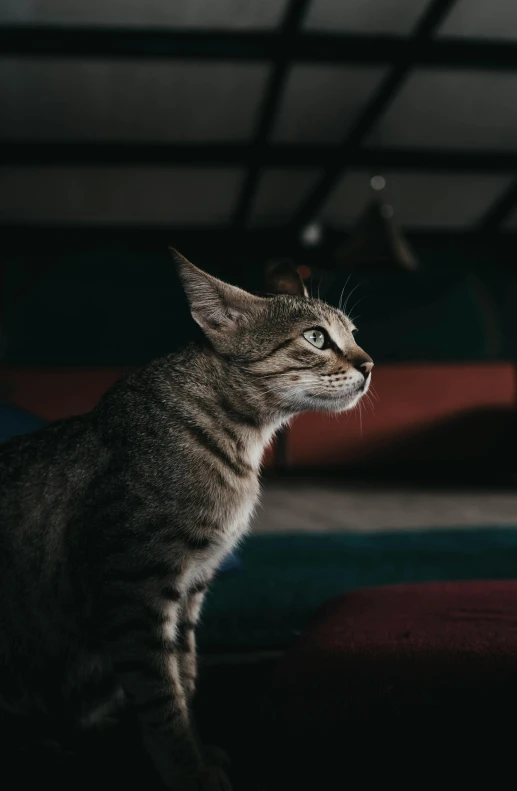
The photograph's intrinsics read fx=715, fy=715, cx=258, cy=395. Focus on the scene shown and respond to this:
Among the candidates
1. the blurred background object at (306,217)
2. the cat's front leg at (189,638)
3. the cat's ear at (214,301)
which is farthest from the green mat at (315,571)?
the cat's ear at (214,301)

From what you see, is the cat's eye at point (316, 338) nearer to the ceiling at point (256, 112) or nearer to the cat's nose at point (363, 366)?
the cat's nose at point (363, 366)

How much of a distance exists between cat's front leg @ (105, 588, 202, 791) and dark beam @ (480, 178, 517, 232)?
7.53 metres

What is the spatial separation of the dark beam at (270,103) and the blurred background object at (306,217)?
0.02m

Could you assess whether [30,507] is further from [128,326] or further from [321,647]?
[128,326]

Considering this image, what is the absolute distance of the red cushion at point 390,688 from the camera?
2.51 ft

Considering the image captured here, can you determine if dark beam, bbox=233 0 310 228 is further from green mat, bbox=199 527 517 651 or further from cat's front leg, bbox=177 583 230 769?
cat's front leg, bbox=177 583 230 769

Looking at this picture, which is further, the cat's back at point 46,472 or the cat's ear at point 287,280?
the cat's ear at point 287,280

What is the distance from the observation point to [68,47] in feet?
16.3

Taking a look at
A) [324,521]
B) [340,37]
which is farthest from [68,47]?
[324,521]

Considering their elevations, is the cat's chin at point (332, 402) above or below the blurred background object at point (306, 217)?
below

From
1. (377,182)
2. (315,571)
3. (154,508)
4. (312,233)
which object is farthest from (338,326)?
(312,233)

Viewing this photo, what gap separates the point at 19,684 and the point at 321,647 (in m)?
0.40

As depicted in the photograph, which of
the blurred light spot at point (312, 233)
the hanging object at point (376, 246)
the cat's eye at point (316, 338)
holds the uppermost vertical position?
the blurred light spot at point (312, 233)

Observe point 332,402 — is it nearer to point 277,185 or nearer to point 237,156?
→ point 237,156
